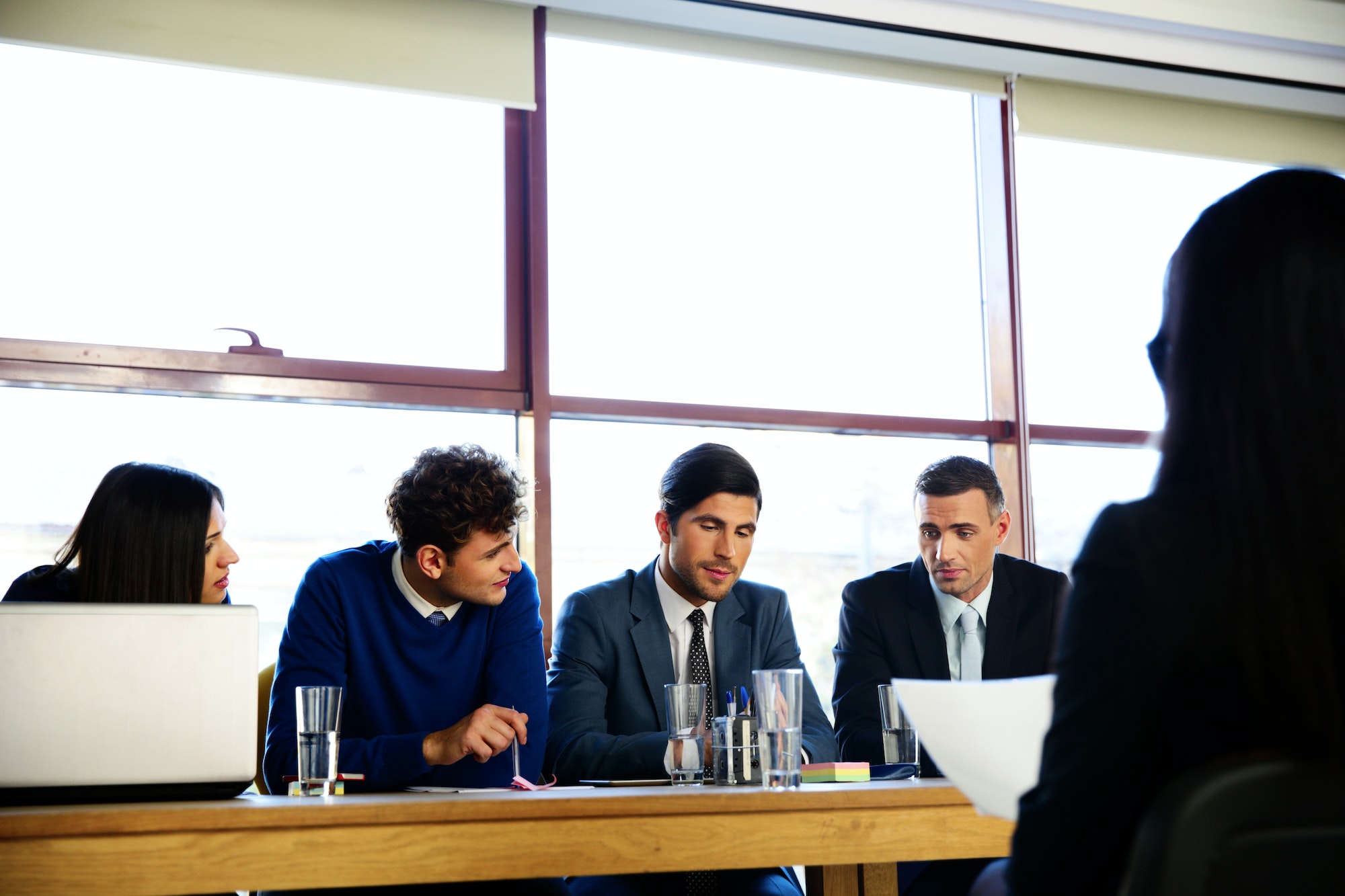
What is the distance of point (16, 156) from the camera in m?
3.11

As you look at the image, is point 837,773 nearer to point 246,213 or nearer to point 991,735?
point 991,735

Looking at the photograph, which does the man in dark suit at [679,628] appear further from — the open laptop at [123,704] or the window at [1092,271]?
the window at [1092,271]

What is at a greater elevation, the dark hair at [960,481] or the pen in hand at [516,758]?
the dark hair at [960,481]

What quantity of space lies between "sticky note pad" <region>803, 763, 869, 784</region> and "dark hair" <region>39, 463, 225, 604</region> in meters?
1.19

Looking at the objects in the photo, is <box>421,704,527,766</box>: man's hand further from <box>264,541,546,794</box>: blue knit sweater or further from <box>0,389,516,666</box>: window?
<box>0,389,516,666</box>: window

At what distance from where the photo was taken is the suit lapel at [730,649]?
2621 mm

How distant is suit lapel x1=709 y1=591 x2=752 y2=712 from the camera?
262 centimetres

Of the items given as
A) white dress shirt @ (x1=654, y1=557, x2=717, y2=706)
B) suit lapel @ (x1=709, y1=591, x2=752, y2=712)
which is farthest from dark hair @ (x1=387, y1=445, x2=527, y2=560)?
suit lapel @ (x1=709, y1=591, x2=752, y2=712)

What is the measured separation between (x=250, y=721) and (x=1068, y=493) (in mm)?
3048

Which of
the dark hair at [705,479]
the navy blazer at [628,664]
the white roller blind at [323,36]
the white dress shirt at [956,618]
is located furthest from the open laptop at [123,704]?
the white roller blind at [323,36]

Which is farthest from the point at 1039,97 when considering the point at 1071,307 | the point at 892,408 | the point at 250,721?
the point at 250,721

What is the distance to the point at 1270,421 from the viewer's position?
885 millimetres

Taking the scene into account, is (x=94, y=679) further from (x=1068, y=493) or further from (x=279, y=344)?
(x=1068, y=493)

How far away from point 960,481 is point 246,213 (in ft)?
6.77
